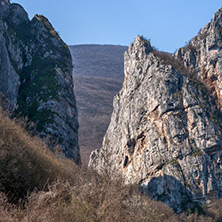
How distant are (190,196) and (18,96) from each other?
23598mm

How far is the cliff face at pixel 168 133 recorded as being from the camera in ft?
111

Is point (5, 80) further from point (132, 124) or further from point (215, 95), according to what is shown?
point (215, 95)

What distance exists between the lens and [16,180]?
29.2 feet

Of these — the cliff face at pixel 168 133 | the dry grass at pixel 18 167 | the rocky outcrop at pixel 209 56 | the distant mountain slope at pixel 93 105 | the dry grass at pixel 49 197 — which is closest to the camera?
the dry grass at pixel 49 197

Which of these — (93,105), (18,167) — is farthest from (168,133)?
(93,105)

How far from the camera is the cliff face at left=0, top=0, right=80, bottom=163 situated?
24.6m

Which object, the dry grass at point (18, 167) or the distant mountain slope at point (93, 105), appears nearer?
the dry grass at point (18, 167)

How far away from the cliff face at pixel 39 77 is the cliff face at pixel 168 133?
→ 7569mm

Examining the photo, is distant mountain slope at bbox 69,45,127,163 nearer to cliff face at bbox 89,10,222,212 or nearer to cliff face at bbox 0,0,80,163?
cliff face at bbox 89,10,222,212

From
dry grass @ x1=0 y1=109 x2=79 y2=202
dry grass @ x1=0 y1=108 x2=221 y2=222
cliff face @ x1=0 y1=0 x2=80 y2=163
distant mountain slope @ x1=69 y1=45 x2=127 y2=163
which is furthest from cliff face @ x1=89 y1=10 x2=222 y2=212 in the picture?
distant mountain slope @ x1=69 y1=45 x2=127 y2=163

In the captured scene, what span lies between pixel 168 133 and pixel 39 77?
64.8 feet

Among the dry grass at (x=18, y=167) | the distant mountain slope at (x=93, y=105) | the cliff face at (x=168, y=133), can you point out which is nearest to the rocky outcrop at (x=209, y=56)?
the cliff face at (x=168, y=133)

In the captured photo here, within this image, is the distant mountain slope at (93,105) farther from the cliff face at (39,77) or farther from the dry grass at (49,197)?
the dry grass at (49,197)

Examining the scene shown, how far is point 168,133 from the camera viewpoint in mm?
38219
